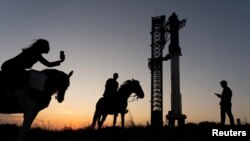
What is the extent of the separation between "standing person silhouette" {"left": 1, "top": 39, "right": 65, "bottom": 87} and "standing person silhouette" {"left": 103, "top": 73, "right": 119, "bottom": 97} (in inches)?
256

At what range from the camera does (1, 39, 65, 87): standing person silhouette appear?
29.5 ft

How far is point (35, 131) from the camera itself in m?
12.8

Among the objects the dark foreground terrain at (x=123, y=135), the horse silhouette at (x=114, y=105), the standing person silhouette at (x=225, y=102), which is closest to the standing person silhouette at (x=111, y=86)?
the horse silhouette at (x=114, y=105)

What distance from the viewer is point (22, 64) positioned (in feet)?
29.7

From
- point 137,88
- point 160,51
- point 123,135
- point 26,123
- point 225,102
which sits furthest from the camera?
point 160,51

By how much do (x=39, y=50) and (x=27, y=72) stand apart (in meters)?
0.69

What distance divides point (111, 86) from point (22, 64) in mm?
6967

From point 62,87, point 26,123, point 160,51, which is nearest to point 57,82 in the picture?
point 62,87

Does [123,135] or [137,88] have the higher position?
[137,88]

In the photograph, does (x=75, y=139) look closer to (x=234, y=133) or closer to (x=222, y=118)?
(x=234, y=133)

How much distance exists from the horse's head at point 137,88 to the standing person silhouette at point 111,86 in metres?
1.10

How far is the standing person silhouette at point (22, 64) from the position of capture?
8.99 m

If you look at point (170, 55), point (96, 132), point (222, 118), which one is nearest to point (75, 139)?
point (96, 132)

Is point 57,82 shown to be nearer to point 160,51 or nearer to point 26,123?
point 26,123
